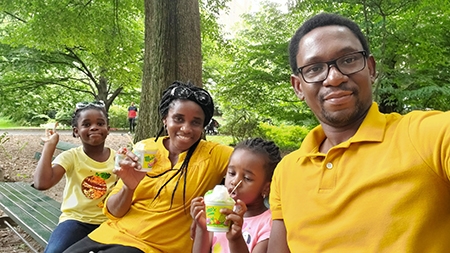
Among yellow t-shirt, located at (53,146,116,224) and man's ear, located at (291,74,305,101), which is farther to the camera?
yellow t-shirt, located at (53,146,116,224)

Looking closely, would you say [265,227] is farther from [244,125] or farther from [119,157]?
[244,125]

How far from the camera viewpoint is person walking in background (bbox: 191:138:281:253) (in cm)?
214

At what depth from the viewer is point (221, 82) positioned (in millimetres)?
9070

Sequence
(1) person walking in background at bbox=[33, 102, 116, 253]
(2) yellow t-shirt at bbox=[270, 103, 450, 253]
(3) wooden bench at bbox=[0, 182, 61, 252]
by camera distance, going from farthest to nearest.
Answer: (3) wooden bench at bbox=[0, 182, 61, 252] < (1) person walking in background at bbox=[33, 102, 116, 253] < (2) yellow t-shirt at bbox=[270, 103, 450, 253]

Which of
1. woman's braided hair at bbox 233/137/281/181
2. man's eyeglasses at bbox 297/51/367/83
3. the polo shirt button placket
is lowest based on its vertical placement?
woman's braided hair at bbox 233/137/281/181

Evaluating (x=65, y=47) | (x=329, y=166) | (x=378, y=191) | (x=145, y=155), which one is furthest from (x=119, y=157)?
(x=65, y=47)

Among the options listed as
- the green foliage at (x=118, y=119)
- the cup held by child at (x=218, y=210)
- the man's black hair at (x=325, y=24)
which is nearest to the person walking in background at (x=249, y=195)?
the cup held by child at (x=218, y=210)

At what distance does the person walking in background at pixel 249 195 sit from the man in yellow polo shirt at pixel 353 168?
1.18 ft

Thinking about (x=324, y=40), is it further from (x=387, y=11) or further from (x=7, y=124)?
(x=7, y=124)

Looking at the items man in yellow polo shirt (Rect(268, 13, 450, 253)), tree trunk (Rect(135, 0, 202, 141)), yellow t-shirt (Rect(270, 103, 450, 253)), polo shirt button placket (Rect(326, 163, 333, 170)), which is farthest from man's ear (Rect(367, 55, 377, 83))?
tree trunk (Rect(135, 0, 202, 141))

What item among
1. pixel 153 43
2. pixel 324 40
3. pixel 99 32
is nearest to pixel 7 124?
pixel 99 32

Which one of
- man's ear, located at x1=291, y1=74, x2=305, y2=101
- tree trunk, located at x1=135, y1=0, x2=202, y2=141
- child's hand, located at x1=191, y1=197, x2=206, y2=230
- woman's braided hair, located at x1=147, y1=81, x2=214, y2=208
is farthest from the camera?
tree trunk, located at x1=135, y1=0, x2=202, y2=141

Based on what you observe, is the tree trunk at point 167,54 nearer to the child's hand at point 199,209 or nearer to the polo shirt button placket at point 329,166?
the child's hand at point 199,209

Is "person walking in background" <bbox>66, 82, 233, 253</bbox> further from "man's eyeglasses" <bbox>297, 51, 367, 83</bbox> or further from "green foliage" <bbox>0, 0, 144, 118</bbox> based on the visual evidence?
"green foliage" <bbox>0, 0, 144, 118</bbox>
